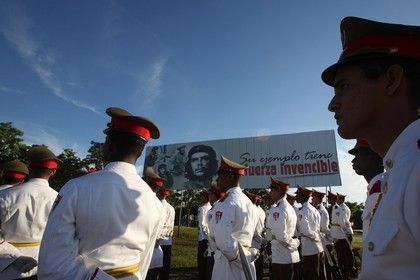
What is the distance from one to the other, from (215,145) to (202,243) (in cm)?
1483

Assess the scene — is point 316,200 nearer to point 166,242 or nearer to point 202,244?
point 202,244

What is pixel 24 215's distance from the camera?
12.8 feet

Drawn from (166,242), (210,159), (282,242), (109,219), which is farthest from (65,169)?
(109,219)

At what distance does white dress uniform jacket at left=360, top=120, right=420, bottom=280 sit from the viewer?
100 cm

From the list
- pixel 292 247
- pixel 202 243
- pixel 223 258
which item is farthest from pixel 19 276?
pixel 202 243

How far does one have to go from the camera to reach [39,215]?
401 centimetres

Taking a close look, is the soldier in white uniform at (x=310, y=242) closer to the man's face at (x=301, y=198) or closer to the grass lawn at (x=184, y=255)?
the man's face at (x=301, y=198)

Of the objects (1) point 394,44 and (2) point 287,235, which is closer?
(1) point 394,44

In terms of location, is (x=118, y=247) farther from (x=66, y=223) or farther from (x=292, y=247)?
(x=292, y=247)

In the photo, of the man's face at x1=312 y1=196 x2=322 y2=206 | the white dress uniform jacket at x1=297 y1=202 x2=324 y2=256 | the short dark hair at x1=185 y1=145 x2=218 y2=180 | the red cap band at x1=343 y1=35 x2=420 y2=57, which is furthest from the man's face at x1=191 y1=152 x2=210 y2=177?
the red cap band at x1=343 y1=35 x2=420 y2=57

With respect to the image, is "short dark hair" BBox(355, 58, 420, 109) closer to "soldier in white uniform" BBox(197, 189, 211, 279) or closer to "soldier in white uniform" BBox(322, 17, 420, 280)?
"soldier in white uniform" BBox(322, 17, 420, 280)

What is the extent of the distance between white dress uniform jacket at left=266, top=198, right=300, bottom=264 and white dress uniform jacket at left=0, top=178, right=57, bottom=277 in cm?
510

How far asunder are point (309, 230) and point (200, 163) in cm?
1603

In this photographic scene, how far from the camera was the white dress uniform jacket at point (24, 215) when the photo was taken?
3.86 metres
